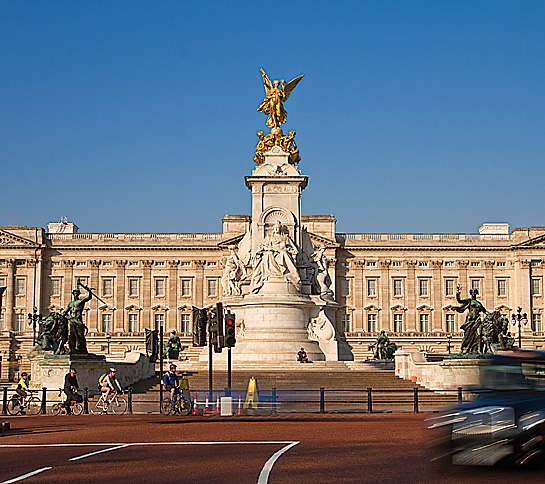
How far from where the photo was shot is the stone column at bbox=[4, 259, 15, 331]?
102 m

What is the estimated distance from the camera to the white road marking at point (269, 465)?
11705mm

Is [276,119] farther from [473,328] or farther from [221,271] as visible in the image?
[221,271]

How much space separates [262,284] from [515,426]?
35.9 m

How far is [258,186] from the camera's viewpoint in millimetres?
50500

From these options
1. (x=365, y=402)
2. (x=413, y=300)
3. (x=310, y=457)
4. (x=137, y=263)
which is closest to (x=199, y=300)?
(x=137, y=263)

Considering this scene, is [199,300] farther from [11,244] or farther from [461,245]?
[461,245]

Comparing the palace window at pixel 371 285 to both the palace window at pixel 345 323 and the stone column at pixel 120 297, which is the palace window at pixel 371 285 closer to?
the palace window at pixel 345 323

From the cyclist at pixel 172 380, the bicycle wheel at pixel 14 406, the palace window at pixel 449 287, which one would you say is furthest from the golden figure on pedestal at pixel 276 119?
the palace window at pixel 449 287

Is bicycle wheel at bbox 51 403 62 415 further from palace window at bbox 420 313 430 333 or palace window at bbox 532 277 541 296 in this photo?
palace window at bbox 532 277 541 296

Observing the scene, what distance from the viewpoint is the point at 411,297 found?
105625 millimetres

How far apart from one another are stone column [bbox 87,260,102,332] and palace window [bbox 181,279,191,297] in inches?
421

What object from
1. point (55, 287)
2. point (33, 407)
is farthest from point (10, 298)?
point (33, 407)

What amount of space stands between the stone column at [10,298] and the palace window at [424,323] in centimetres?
5090

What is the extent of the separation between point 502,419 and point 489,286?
97852 millimetres
